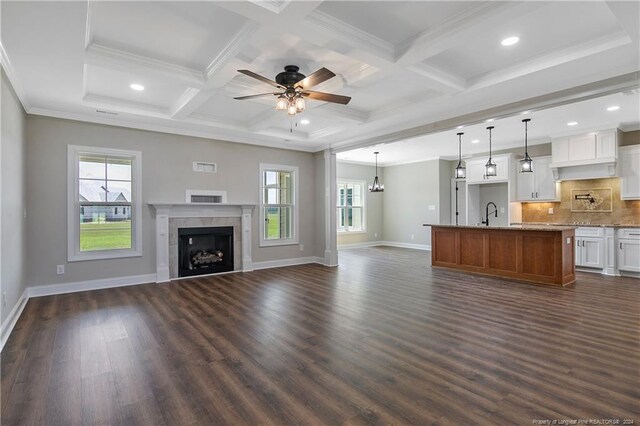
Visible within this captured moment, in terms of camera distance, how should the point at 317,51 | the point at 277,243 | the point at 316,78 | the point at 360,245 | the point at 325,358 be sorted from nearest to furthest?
1. the point at 325,358
2. the point at 316,78
3. the point at 317,51
4. the point at 277,243
5. the point at 360,245

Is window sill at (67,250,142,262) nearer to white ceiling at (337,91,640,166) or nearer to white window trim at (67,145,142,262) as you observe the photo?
white window trim at (67,145,142,262)

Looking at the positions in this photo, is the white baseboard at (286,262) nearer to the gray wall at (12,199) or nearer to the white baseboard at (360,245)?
the white baseboard at (360,245)

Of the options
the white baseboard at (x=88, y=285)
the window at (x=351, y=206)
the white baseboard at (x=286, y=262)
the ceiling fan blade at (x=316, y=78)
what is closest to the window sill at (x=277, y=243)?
the white baseboard at (x=286, y=262)

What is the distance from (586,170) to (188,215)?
791 cm

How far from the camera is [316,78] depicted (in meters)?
3.25

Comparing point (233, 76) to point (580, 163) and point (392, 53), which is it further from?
point (580, 163)

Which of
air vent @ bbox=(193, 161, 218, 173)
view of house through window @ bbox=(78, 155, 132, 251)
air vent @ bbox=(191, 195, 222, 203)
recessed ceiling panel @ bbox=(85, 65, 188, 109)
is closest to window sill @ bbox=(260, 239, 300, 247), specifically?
air vent @ bbox=(191, 195, 222, 203)

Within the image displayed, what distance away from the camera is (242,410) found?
2045mm

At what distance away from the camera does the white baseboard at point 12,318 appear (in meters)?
3.14

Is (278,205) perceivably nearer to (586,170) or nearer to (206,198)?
(206,198)

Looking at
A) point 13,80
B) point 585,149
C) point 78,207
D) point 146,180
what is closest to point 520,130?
point 585,149

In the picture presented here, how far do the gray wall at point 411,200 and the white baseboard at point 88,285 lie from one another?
757cm

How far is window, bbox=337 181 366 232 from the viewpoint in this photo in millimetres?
10695

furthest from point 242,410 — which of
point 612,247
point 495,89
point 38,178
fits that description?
point 612,247
